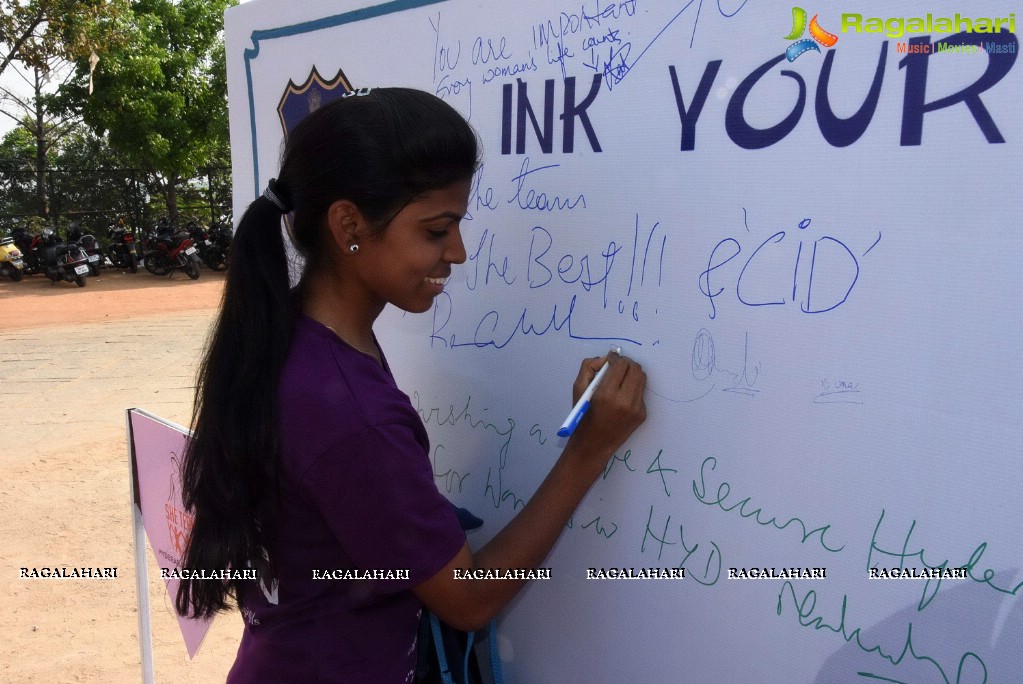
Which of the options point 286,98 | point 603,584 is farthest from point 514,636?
point 286,98

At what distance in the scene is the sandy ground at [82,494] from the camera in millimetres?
3055

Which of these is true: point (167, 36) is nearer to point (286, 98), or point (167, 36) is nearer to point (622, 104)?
point (286, 98)

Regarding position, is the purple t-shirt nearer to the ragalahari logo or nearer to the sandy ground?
the ragalahari logo

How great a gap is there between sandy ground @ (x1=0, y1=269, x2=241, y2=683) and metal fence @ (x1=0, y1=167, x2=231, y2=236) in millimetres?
6289

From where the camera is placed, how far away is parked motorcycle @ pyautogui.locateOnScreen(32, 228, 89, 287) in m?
12.2

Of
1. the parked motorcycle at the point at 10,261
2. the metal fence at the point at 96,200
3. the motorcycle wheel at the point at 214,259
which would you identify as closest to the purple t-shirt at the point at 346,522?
the parked motorcycle at the point at 10,261

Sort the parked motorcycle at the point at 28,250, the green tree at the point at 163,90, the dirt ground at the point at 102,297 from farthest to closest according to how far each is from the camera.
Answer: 1. the green tree at the point at 163,90
2. the parked motorcycle at the point at 28,250
3. the dirt ground at the point at 102,297

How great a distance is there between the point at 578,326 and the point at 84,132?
1835cm

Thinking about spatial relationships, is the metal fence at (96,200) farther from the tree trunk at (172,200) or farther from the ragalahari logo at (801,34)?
the ragalahari logo at (801,34)

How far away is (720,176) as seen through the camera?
3.76ft

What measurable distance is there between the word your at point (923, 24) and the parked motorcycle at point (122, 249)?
14.3m

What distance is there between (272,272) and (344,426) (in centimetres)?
29

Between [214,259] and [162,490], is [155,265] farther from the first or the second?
[162,490]

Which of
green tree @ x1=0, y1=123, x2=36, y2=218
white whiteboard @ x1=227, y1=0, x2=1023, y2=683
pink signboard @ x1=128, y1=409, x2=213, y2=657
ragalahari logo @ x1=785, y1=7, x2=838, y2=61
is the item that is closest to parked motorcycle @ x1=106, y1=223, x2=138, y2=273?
green tree @ x1=0, y1=123, x2=36, y2=218
